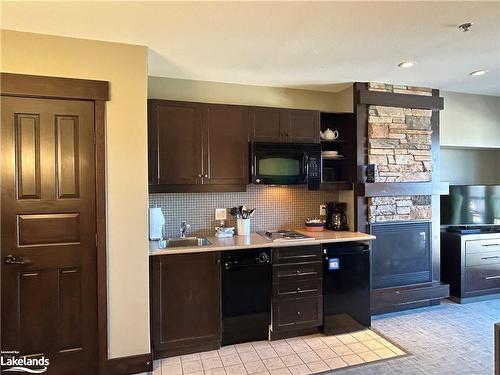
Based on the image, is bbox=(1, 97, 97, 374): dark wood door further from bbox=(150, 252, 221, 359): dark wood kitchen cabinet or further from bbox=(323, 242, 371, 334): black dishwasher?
bbox=(323, 242, 371, 334): black dishwasher

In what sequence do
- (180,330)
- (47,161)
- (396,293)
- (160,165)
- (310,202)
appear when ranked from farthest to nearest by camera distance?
1. (310,202)
2. (396,293)
3. (160,165)
4. (180,330)
5. (47,161)

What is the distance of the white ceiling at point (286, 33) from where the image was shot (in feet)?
6.49

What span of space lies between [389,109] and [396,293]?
83.5 inches

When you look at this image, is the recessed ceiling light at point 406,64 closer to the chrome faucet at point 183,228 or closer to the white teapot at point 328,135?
the white teapot at point 328,135

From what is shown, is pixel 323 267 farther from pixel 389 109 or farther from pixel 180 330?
pixel 389 109

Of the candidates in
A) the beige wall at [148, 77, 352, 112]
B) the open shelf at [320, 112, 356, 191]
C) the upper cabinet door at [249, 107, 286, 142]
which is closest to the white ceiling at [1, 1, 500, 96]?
the beige wall at [148, 77, 352, 112]

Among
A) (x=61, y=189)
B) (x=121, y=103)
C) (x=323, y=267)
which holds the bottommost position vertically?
(x=323, y=267)

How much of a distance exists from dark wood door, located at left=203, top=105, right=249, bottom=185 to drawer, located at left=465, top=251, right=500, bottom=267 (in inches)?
117

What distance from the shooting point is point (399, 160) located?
3646mm

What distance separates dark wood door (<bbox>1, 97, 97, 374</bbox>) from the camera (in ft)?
7.40

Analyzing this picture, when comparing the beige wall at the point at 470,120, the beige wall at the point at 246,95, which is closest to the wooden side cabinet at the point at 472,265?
the beige wall at the point at 470,120

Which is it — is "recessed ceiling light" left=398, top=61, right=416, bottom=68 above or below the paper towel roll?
above

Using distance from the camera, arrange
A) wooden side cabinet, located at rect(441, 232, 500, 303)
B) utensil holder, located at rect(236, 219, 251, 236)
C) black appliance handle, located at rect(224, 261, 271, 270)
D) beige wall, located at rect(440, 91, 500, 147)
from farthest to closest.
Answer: beige wall, located at rect(440, 91, 500, 147)
wooden side cabinet, located at rect(441, 232, 500, 303)
utensil holder, located at rect(236, 219, 251, 236)
black appliance handle, located at rect(224, 261, 271, 270)

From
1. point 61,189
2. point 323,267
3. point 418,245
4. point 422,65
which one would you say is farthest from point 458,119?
point 61,189
